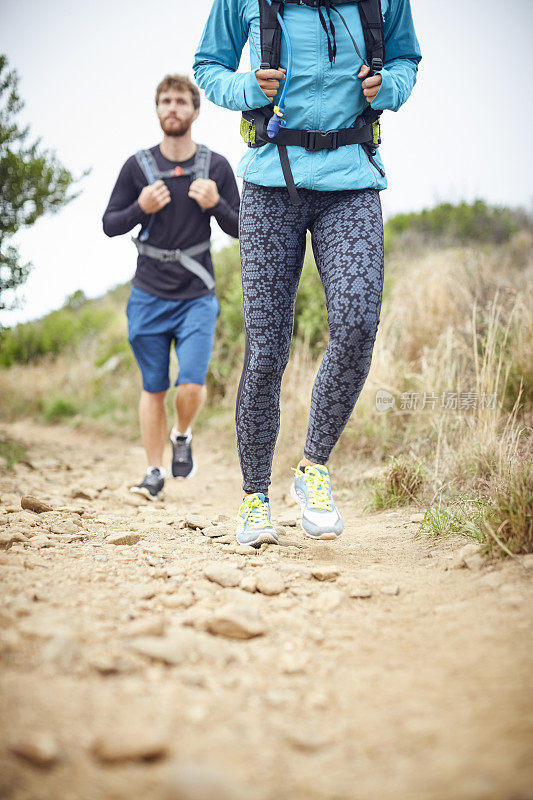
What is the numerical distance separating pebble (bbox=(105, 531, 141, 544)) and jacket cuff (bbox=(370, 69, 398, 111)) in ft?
5.77

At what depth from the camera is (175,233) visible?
154 inches

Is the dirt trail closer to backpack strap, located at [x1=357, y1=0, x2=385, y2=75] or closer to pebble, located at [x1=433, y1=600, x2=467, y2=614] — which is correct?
pebble, located at [x1=433, y1=600, x2=467, y2=614]

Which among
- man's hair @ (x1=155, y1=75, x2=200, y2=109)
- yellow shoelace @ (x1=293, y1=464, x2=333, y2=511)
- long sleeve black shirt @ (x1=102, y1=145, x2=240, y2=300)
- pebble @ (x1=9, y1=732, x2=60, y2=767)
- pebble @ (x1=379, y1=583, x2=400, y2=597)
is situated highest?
man's hair @ (x1=155, y1=75, x2=200, y2=109)

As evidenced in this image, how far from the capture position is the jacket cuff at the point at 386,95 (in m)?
2.09

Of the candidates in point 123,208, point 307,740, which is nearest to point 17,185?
point 123,208

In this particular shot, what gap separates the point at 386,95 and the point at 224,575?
5.39 ft

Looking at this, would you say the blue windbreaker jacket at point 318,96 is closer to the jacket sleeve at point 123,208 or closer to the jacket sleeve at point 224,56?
the jacket sleeve at point 224,56

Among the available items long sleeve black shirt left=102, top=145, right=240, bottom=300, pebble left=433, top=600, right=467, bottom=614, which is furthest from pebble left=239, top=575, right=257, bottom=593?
long sleeve black shirt left=102, top=145, right=240, bottom=300

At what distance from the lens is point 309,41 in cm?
209

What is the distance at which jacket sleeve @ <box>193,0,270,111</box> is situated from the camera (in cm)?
221

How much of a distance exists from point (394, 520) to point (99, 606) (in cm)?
178

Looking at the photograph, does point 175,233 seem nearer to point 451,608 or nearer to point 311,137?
point 311,137

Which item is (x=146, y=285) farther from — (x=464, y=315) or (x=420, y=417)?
(x=464, y=315)

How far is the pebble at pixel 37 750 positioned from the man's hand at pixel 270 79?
1.91 meters
